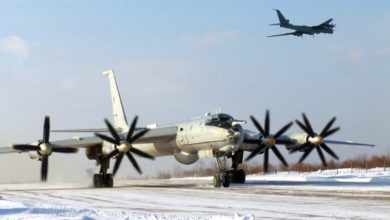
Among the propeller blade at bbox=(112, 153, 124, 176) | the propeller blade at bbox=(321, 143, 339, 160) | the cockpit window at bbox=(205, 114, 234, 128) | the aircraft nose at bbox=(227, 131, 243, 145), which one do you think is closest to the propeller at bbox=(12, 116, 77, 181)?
the propeller blade at bbox=(112, 153, 124, 176)

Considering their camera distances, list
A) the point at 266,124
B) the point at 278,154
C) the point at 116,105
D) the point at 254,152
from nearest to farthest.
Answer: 1. the point at 266,124
2. the point at 254,152
3. the point at 278,154
4. the point at 116,105

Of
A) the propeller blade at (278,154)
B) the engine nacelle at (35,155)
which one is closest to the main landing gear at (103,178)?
the engine nacelle at (35,155)

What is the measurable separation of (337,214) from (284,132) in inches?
650

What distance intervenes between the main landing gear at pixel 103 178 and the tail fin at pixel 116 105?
20.2 feet

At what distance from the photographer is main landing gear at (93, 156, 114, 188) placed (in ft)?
99.9

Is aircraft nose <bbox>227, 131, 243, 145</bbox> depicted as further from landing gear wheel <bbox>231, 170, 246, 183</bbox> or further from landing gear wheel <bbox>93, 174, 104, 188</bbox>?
landing gear wheel <bbox>93, 174, 104, 188</bbox>

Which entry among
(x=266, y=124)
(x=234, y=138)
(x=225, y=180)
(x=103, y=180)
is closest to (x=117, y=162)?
(x=103, y=180)

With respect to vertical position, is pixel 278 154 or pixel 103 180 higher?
pixel 278 154

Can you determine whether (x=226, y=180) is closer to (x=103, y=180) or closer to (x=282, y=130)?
(x=282, y=130)

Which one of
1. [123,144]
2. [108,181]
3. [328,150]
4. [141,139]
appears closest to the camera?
[123,144]

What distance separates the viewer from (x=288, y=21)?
148 ft

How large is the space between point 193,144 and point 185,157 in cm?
174

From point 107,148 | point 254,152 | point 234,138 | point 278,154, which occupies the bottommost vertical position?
point 278,154

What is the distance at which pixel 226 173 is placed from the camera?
87.4ft
